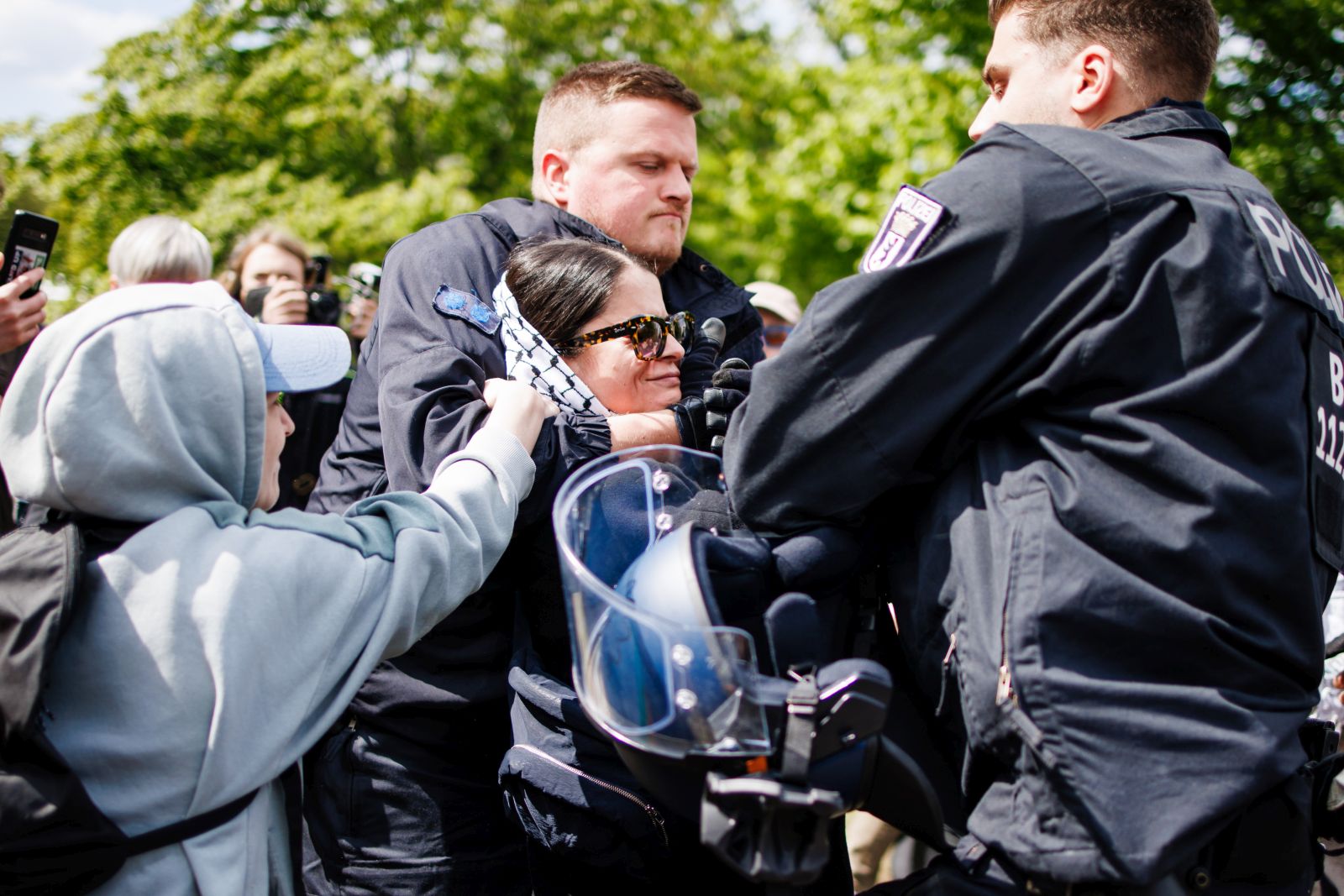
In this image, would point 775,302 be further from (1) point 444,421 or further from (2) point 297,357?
(2) point 297,357

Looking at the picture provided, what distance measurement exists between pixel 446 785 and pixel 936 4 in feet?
29.6

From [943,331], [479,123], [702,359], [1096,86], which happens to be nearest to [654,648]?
[943,331]

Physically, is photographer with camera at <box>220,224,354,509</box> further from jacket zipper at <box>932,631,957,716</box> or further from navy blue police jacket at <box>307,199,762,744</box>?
jacket zipper at <box>932,631,957,716</box>

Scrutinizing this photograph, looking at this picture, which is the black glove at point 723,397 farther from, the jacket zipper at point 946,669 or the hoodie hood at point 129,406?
the hoodie hood at point 129,406

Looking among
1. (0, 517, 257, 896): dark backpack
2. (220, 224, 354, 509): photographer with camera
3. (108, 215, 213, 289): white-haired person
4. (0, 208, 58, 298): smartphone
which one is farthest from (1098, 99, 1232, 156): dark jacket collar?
(0, 208, 58, 298): smartphone

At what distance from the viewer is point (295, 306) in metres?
4.79

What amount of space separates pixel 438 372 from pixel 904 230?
3.22ft

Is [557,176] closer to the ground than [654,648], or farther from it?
farther from it

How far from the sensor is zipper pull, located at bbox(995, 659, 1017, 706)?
5.35 ft

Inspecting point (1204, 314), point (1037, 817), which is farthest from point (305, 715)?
point (1204, 314)

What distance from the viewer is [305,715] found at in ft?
5.97

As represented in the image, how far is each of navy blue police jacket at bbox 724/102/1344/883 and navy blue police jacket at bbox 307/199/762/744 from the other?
63cm

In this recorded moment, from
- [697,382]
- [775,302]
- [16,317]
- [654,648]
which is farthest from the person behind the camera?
[775,302]

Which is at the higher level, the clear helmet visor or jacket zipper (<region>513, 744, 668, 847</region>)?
the clear helmet visor
